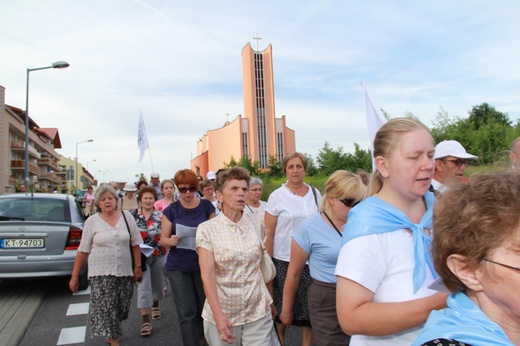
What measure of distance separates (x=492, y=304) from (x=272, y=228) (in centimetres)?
395

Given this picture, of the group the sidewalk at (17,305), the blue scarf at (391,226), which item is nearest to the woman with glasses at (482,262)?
the blue scarf at (391,226)

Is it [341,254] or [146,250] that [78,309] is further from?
[341,254]

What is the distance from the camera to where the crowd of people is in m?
1.25

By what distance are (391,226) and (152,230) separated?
5174 millimetres

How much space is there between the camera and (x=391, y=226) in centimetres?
190

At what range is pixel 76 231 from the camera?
766 centimetres

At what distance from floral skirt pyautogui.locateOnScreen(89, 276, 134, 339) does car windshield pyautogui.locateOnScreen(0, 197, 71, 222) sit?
2.87m

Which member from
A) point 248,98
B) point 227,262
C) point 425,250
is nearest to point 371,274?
point 425,250

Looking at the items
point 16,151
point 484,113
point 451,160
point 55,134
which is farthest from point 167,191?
point 55,134

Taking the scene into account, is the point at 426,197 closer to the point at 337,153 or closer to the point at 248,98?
the point at 337,153

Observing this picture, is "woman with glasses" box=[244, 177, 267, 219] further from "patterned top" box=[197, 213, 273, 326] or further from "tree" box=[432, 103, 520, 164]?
"tree" box=[432, 103, 520, 164]

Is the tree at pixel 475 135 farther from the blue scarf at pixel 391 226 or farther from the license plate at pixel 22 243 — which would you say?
the blue scarf at pixel 391 226

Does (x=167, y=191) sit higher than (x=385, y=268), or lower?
higher

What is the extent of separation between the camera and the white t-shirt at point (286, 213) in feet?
16.6
